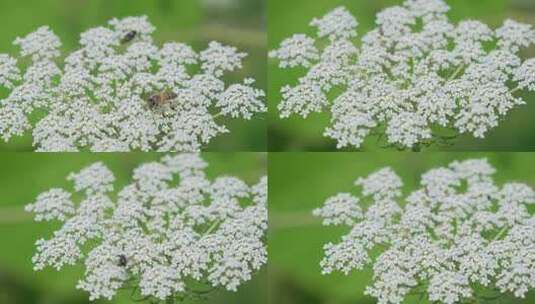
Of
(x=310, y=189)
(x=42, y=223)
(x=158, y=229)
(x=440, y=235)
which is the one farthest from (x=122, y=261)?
(x=440, y=235)

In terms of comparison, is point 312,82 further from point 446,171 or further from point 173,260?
point 173,260

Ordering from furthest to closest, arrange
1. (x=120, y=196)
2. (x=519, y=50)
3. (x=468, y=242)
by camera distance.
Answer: (x=519, y=50), (x=120, y=196), (x=468, y=242)

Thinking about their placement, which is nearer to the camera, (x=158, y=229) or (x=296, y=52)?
(x=158, y=229)

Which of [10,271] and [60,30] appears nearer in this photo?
[10,271]

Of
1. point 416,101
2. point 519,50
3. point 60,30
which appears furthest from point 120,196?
point 519,50

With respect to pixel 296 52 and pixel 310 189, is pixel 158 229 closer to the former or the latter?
pixel 310 189

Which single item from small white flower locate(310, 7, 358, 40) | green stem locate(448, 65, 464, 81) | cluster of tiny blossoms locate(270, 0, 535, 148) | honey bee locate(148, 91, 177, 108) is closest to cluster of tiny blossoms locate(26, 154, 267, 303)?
honey bee locate(148, 91, 177, 108)

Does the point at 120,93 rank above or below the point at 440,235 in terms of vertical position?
above
